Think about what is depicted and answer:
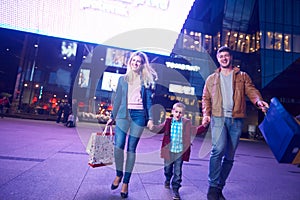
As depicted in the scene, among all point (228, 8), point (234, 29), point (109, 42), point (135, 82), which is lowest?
point (135, 82)

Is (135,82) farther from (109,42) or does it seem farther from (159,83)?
(159,83)

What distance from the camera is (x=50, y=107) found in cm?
2688

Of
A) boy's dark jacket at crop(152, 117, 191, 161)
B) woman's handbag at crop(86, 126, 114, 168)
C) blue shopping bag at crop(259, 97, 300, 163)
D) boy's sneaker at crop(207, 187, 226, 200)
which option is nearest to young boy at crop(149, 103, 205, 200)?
boy's dark jacket at crop(152, 117, 191, 161)

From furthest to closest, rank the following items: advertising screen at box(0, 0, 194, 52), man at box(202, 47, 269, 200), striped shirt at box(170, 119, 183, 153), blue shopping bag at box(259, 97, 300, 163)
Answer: advertising screen at box(0, 0, 194, 52), striped shirt at box(170, 119, 183, 153), man at box(202, 47, 269, 200), blue shopping bag at box(259, 97, 300, 163)

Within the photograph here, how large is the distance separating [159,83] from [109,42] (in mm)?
17604

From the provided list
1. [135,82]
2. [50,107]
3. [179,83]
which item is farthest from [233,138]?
[50,107]

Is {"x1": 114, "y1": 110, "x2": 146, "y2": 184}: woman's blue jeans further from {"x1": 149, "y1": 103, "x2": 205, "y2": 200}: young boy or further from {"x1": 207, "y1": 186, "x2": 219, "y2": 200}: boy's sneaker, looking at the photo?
{"x1": 207, "y1": 186, "x2": 219, "y2": 200}: boy's sneaker

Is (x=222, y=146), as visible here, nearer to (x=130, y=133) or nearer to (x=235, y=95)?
(x=235, y=95)

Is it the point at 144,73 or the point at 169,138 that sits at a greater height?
the point at 144,73

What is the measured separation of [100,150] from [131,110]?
0.62 m

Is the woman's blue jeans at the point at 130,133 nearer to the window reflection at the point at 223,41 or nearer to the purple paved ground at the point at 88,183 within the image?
the purple paved ground at the point at 88,183

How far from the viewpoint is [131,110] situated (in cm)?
256

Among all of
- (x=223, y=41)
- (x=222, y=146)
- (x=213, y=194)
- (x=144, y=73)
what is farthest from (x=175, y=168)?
(x=223, y=41)

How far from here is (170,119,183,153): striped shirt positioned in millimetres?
2830
